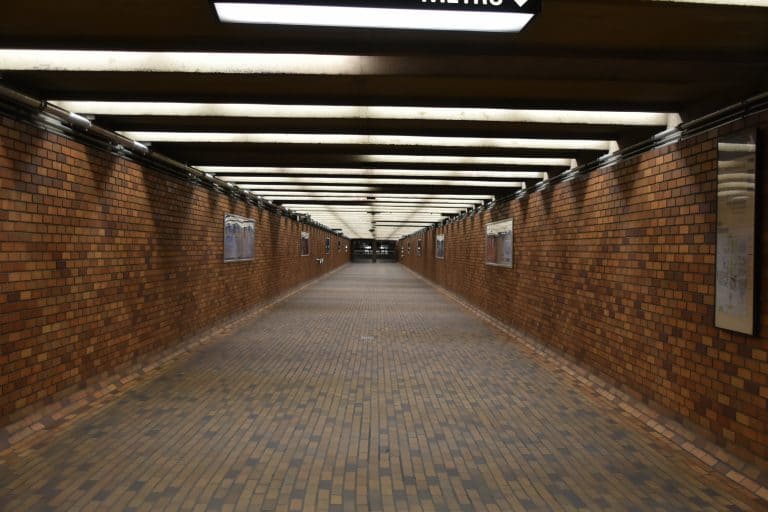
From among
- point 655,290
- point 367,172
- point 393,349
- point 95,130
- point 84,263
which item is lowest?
point 393,349

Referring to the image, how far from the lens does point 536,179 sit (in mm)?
8211

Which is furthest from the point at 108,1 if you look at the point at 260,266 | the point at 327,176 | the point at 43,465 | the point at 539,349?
the point at 260,266

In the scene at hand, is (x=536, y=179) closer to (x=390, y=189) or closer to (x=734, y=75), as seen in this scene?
(x=390, y=189)

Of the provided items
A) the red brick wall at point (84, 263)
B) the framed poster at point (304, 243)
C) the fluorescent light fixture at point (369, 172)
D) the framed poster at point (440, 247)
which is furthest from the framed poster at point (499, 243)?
the framed poster at point (304, 243)

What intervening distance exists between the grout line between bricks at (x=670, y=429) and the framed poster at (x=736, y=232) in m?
0.94

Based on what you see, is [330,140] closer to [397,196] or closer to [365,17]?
[365,17]

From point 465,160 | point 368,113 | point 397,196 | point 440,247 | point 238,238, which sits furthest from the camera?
point 440,247

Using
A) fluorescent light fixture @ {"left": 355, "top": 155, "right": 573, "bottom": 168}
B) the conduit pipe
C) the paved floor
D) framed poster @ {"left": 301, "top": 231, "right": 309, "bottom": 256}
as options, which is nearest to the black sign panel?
the paved floor

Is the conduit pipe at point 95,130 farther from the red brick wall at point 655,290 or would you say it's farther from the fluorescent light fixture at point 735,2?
the red brick wall at point 655,290

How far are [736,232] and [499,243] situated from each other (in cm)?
680

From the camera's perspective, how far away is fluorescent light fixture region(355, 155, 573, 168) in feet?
22.9

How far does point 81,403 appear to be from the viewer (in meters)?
4.57

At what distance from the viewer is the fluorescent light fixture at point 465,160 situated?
6980 millimetres

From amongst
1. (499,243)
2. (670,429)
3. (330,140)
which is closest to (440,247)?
(499,243)
